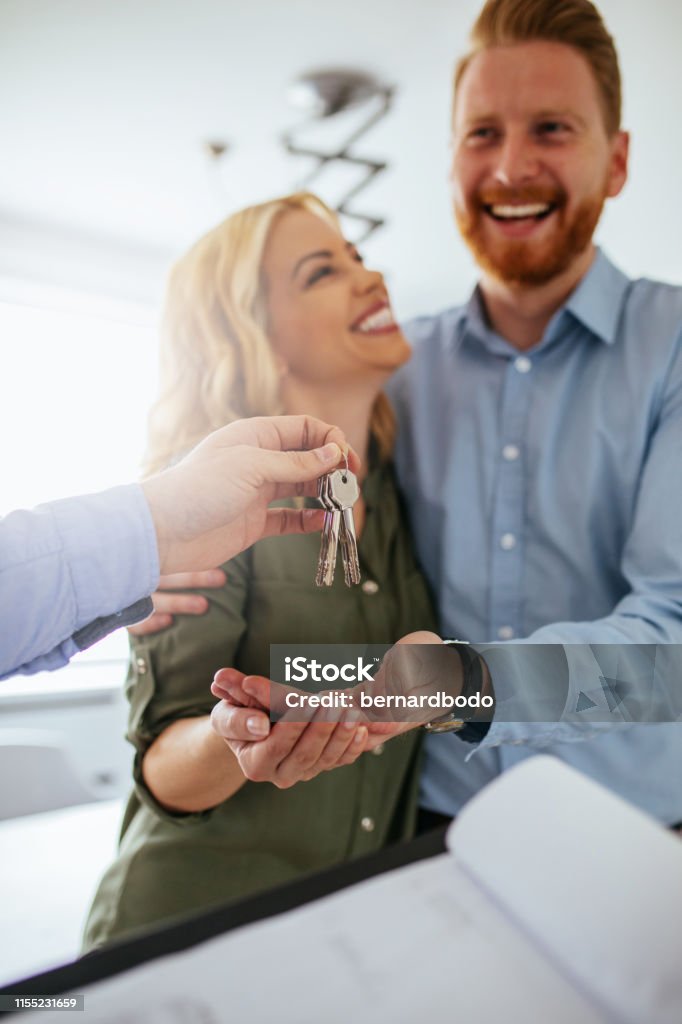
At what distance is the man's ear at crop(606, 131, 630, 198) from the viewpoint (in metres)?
0.43

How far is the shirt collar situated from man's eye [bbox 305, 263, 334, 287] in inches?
4.4

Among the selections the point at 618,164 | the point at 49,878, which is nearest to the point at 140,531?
the point at 49,878

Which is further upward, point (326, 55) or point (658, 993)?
point (326, 55)

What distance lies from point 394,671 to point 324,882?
0.17m

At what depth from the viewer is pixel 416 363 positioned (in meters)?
0.45

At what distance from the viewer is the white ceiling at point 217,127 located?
0.37 metres

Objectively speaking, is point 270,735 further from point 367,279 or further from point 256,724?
point 367,279

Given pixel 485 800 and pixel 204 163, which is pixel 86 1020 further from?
pixel 204 163

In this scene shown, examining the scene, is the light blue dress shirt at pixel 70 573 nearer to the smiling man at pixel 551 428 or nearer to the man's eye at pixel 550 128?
the smiling man at pixel 551 428

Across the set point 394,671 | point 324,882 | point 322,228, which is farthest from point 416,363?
point 324,882

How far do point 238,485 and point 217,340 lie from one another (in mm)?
111

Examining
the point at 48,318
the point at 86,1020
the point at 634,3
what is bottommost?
the point at 86,1020

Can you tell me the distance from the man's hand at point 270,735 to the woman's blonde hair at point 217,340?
0.13 meters

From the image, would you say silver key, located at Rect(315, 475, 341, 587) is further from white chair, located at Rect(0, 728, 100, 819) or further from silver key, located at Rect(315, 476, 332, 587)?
white chair, located at Rect(0, 728, 100, 819)
